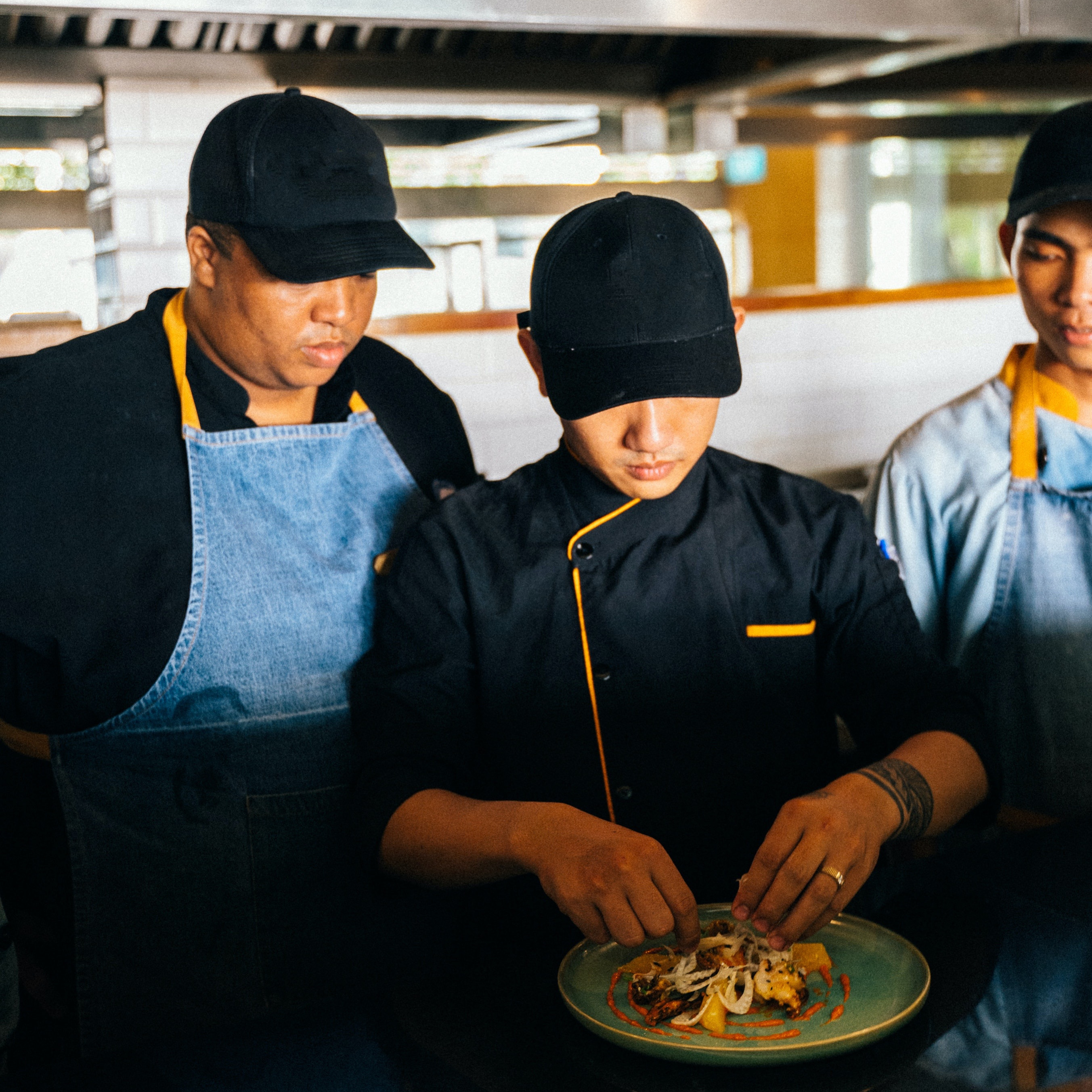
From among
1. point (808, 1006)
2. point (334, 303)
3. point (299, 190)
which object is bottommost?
point (808, 1006)

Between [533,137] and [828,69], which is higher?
[533,137]

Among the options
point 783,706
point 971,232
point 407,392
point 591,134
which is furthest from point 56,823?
point 971,232

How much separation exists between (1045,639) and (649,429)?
76cm

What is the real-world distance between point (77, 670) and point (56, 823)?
392 millimetres

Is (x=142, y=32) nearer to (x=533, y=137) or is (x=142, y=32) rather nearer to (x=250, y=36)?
(x=250, y=36)

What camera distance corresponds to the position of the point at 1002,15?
2111 mm

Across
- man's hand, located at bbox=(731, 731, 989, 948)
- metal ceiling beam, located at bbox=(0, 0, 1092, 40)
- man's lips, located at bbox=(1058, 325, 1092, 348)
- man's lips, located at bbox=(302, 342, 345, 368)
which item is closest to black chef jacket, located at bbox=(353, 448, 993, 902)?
man's hand, located at bbox=(731, 731, 989, 948)

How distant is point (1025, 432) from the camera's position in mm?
1739

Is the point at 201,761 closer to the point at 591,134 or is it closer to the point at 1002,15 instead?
the point at 1002,15

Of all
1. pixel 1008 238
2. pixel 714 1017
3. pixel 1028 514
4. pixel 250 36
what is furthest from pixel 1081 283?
pixel 250 36

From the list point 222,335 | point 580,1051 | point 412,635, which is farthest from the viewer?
point 222,335

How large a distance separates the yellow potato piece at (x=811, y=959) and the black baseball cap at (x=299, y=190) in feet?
2.82

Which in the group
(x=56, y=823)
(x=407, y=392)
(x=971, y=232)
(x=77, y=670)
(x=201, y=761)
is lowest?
(x=56, y=823)

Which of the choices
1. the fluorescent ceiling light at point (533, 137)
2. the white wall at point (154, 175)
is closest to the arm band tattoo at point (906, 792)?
the white wall at point (154, 175)
